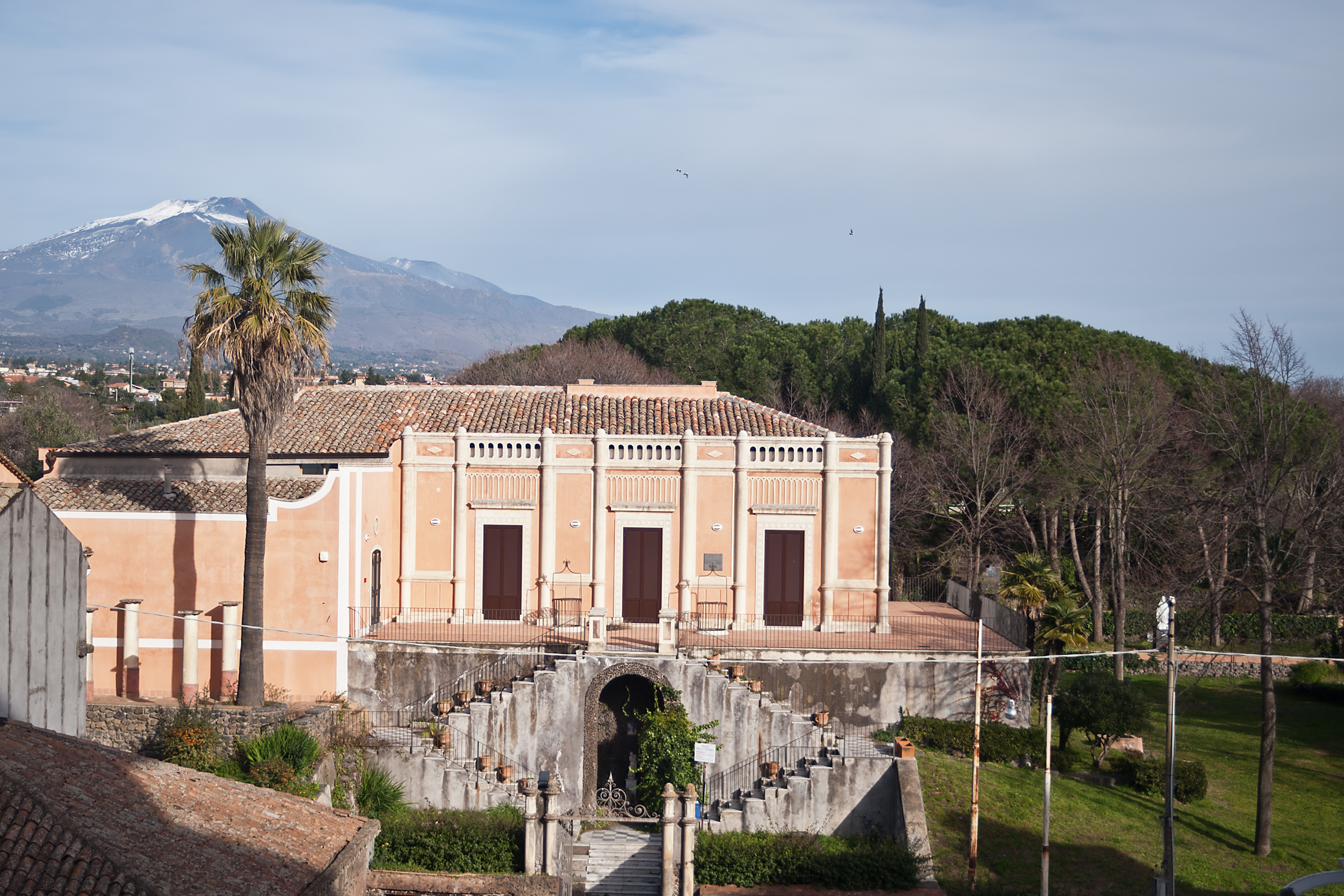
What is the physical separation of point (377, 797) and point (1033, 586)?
16.8 meters

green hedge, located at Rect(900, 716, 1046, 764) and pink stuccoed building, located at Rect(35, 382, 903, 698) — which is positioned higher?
pink stuccoed building, located at Rect(35, 382, 903, 698)

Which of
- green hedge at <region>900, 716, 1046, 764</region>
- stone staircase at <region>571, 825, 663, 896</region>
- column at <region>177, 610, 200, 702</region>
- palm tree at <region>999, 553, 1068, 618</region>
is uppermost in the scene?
palm tree at <region>999, 553, 1068, 618</region>

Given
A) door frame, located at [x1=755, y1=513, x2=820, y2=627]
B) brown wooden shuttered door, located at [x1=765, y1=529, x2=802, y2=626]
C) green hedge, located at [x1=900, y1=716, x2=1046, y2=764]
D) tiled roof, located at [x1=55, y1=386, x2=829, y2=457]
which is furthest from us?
brown wooden shuttered door, located at [x1=765, y1=529, x2=802, y2=626]

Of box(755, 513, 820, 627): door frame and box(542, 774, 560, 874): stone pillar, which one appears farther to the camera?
box(755, 513, 820, 627): door frame

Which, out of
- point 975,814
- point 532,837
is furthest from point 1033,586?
point 532,837

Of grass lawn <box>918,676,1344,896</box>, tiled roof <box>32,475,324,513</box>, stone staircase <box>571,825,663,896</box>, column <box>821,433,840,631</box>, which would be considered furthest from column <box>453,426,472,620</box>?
grass lawn <box>918,676,1344,896</box>

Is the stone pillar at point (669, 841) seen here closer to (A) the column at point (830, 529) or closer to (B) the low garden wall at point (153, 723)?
(B) the low garden wall at point (153, 723)

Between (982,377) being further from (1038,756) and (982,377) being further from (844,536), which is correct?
(1038,756)

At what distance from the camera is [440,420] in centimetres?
2998

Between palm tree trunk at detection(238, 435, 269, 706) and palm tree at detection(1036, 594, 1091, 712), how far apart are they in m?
18.4

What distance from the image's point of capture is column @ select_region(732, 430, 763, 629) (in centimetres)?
2831

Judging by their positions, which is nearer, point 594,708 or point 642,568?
point 594,708

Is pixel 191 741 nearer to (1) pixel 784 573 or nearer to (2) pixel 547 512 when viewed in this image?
(2) pixel 547 512

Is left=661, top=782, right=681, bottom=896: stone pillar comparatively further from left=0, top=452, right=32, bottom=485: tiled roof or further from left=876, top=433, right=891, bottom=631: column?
left=0, top=452, right=32, bottom=485: tiled roof
